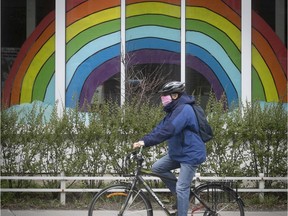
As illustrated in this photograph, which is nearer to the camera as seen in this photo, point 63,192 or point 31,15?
point 63,192

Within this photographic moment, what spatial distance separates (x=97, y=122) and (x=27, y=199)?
63.0 inches

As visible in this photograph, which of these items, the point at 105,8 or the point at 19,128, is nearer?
the point at 19,128

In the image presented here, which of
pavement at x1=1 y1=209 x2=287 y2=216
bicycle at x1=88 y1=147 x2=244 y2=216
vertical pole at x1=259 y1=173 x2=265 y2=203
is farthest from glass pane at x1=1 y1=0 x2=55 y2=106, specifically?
bicycle at x1=88 y1=147 x2=244 y2=216

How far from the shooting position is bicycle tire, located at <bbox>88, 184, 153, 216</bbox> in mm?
5906

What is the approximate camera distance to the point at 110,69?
36.6ft

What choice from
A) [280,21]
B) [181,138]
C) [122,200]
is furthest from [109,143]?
[280,21]

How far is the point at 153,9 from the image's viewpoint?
11227mm

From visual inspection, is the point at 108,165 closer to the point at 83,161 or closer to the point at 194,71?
the point at 83,161

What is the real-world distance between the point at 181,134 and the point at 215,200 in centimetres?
91

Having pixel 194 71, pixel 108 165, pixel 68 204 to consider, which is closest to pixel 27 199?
pixel 68 204

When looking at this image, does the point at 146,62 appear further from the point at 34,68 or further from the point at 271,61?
the point at 271,61

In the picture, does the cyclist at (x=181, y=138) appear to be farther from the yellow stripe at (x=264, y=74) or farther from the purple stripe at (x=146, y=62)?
the yellow stripe at (x=264, y=74)

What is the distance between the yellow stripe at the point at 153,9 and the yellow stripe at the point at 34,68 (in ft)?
5.80

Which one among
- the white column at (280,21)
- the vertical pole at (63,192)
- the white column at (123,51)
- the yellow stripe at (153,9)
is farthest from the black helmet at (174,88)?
the white column at (280,21)
